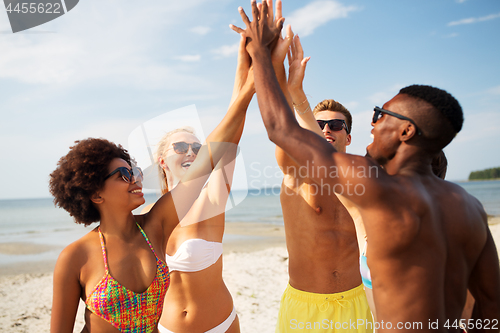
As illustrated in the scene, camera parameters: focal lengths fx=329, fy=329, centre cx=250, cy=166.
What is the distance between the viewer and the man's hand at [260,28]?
219cm

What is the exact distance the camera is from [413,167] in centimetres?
181

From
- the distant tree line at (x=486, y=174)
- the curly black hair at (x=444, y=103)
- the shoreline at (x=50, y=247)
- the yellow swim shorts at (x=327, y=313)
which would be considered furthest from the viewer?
the distant tree line at (x=486, y=174)

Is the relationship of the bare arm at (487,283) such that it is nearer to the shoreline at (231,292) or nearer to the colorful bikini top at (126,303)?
the colorful bikini top at (126,303)

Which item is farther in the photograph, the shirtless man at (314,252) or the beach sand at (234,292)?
the beach sand at (234,292)

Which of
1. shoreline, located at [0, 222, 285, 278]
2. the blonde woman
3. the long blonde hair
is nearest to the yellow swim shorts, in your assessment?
the blonde woman

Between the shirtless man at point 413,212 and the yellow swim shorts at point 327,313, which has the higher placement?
the shirtless man at point 413,212

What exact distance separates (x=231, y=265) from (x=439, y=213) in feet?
30.0

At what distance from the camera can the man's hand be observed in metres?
2.19

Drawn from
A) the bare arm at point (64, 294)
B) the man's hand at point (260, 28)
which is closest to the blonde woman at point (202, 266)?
the man's hand at point (260, 28)

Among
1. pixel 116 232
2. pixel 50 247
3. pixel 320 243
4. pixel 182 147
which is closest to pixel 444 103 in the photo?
pixel 320 243

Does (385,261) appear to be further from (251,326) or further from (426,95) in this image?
(251,326)

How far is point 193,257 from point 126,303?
820 millimetres

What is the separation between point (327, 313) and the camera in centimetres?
285

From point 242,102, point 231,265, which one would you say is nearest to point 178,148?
point 242,102
